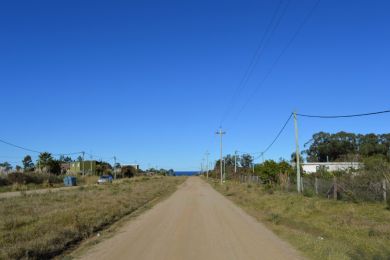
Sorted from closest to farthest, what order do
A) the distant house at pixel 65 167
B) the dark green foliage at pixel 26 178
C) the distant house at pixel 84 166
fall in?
1. the dark green foliage at pixel 26 178
2. the distant house at pixel 84 166
3. the distant house at pixel 65 167

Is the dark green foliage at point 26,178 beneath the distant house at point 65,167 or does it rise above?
beneath

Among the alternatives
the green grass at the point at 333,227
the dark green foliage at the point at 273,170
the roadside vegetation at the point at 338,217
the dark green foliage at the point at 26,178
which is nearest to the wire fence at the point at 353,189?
Result: the roadside vegetation at the point at 338,217

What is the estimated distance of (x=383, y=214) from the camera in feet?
54.6

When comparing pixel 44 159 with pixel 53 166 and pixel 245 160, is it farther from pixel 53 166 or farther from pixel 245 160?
pixel 245 160

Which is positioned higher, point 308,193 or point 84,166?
point 84,166

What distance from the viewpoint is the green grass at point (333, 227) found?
1057 cm

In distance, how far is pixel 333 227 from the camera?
14.9 metres

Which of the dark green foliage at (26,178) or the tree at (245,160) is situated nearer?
the dark green foliage at (26,178)

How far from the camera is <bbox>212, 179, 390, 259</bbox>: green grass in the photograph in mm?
10570

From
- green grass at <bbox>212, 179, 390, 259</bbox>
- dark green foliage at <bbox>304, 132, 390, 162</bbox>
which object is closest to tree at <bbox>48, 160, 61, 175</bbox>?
dark green foliage at <bbox>304, 132, 390, 162</bbox>

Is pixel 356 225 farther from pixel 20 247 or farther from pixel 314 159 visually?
pixel 314 159

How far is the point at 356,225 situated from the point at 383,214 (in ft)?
8.41

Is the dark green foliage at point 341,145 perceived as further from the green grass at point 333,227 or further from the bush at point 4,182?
the green grass at point 333,227

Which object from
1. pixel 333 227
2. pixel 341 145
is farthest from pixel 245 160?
pixel 333 227
